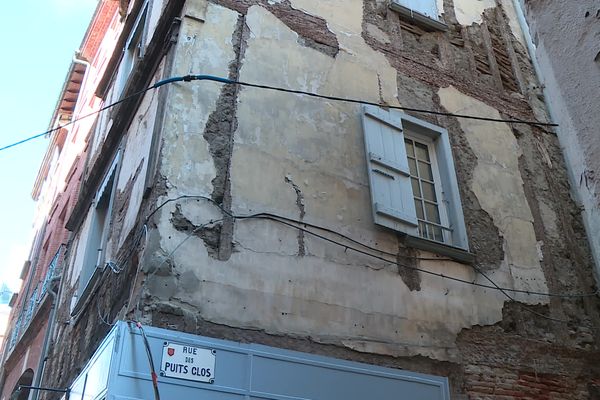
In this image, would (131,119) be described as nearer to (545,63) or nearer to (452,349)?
(452,349)

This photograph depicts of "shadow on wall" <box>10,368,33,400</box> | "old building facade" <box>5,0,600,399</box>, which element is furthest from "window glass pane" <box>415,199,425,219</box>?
"shadow on wall" <box>10,368,33,400</box>

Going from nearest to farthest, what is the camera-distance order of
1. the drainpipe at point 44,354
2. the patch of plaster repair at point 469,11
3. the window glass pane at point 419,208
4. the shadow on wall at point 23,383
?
the window glass pane at point 419,208 < the drainpipe at point 44,354 < the patch of plaster repair at point 469,11 < the shadow on wall at point 23,383

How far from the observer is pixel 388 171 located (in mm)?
6277

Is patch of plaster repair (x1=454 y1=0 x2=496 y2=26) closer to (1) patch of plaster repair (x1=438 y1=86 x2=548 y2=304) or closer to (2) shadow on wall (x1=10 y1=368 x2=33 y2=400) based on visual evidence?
(1) patch of plaster repair (x1=438 y1=86 x2=548 y2=304)

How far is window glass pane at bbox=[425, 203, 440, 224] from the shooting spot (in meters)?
6.59

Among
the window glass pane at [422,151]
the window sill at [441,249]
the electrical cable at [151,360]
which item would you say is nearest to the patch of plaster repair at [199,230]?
the electrical cable at [151,360]

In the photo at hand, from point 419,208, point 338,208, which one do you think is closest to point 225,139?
point 338,208

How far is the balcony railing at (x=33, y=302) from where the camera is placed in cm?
1059

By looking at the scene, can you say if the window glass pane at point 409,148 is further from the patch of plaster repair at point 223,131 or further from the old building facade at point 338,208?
the patch of plaster repair at point 223,131

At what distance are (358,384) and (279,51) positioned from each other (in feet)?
11.2

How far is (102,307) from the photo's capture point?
6082 mm

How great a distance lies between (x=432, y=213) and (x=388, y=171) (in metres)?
0.75

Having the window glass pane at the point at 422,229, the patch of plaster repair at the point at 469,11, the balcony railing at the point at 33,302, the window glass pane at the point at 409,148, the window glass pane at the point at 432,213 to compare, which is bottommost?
the window glass pane at the point at 422,229

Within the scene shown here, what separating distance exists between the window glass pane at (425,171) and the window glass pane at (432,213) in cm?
35
